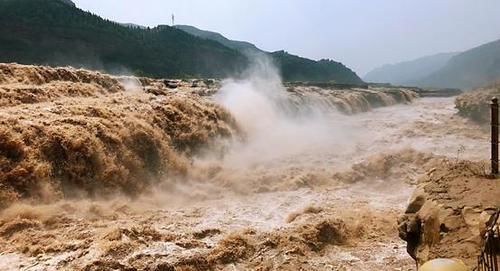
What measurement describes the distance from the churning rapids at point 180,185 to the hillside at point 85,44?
30.3 m

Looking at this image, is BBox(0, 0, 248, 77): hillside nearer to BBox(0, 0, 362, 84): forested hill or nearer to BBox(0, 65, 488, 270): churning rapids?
BBox(0, 0, 362, 84): forested hill

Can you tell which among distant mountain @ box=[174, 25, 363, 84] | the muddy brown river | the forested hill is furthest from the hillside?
the muddy brown river

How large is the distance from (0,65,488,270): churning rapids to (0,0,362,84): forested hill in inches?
1189

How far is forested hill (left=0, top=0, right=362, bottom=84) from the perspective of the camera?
4403cm

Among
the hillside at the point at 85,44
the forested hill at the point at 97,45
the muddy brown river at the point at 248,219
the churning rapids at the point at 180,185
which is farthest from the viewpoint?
the forested hill at the point at 97,45

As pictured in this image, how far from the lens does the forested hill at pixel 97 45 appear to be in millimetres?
44031

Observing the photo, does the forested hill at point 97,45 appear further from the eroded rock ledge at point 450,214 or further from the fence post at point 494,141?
the fence post at point 494,141

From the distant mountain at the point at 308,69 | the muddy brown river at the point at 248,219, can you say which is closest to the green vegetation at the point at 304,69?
the distant mountain at the point at 308,69

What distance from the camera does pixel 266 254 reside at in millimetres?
6855

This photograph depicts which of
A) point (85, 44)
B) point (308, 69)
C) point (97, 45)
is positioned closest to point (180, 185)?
point (85, 44)

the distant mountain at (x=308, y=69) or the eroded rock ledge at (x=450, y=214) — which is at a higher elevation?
the distant mountain at (x=308, y=69)

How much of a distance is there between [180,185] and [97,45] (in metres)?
44.7

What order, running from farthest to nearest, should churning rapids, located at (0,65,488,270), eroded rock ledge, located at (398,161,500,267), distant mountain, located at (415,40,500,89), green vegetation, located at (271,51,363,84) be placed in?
distant mountain, located at (415,40,500,89), green vegetation, located at (271,51,363,84), churning rapids, located at (0,65,488,270), eroded rock ledge, located at (398,161,500,267)

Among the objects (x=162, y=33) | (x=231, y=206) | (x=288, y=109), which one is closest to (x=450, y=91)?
(x=288, y=109)
